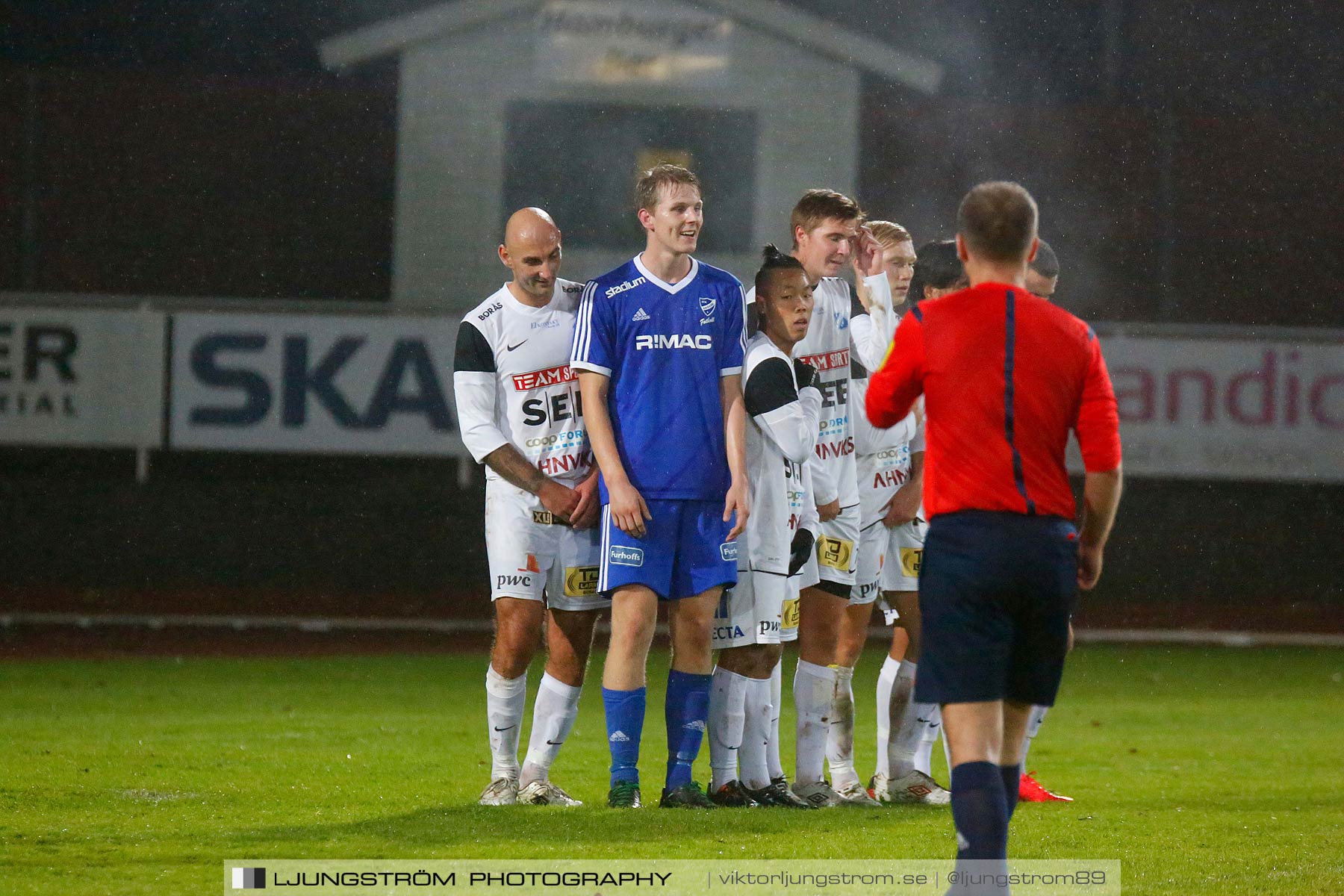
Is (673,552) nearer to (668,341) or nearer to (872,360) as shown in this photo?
(668,341)

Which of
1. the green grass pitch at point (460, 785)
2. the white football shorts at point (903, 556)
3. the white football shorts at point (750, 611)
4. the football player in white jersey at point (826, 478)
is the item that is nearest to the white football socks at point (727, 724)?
the white football shorts at point (750, 611)

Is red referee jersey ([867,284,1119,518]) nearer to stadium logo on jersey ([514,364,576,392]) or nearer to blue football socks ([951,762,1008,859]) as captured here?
blue football socks ([951,762,1008,859])

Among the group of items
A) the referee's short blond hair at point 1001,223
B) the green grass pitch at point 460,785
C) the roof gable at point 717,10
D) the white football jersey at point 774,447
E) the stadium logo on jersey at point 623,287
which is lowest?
the green grass pitch at point 460,785

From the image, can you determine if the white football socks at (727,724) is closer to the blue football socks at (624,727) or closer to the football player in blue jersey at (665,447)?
the football player in blue jersey at (665,447)

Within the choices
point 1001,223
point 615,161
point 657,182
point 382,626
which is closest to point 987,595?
point 1001,223

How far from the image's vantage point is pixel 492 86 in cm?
1880

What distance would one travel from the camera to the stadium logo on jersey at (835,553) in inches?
241

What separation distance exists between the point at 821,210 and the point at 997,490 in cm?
241

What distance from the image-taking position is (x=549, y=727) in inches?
233

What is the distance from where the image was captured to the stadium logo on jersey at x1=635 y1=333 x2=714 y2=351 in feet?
18.2

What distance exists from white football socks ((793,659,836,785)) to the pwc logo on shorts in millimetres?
920

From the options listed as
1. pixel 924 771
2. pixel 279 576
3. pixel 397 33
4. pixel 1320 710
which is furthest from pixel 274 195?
pixel 924 771

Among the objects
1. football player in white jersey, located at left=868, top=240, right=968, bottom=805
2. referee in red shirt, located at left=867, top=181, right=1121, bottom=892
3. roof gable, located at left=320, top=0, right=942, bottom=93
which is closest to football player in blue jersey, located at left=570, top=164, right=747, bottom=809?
football player in white jersey, located at left=868, top=240, right=968, bottom=805

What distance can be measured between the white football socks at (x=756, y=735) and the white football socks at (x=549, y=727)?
0.64 m
